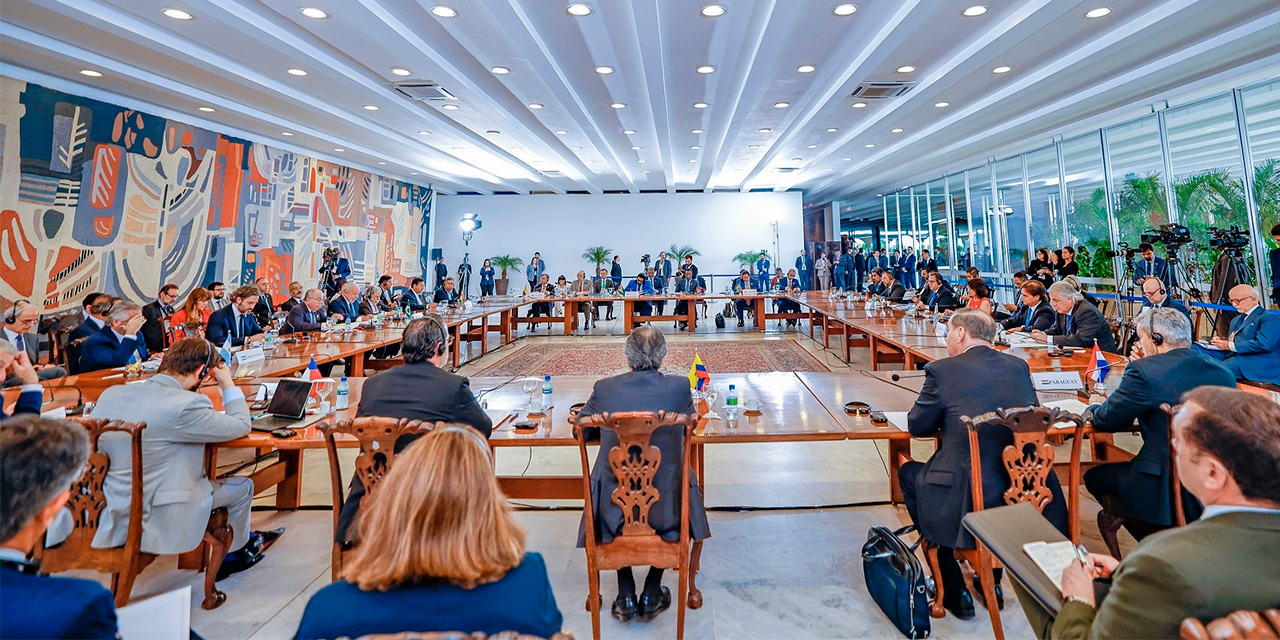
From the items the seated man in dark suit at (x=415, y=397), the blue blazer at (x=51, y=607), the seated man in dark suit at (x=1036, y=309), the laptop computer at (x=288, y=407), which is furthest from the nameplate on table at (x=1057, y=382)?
the laptop computer at (x=288, y=407)

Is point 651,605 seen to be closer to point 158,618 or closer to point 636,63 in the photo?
point 158,618

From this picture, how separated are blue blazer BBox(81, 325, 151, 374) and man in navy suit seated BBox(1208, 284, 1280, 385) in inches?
327

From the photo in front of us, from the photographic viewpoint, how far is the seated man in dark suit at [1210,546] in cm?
90

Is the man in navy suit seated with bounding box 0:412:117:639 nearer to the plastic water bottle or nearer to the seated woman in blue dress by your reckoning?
the seated woman in blue dress

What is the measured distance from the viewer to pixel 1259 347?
4.07 metres

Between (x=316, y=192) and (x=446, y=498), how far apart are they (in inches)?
470

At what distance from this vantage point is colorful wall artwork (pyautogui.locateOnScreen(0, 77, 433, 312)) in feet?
19.0

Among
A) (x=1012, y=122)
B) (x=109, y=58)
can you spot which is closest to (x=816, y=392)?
(x=109, y=58)

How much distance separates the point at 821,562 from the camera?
2486mm

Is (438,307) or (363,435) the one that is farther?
(438,307)

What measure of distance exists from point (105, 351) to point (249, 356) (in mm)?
1025

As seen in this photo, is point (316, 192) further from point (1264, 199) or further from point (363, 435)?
point (1264, 199)

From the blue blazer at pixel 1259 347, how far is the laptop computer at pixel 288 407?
20.8 ft

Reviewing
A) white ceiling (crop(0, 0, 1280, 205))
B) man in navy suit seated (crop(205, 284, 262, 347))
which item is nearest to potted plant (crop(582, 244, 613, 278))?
white ceiling (crop(0, 0, 1280, 205))
